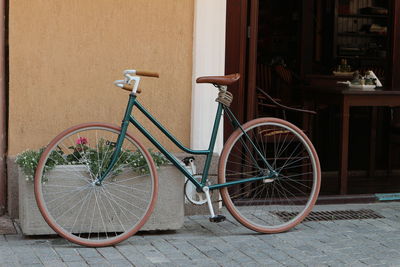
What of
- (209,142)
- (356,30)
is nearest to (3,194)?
(209,142)

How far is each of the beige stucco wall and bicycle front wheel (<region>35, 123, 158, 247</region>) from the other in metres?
0.53

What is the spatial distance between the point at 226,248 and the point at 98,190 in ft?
3.17

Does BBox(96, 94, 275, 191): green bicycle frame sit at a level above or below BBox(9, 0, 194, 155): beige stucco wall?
below

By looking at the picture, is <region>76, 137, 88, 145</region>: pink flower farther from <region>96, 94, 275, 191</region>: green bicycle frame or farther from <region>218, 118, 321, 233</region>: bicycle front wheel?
<region>218, 118, 321, 233</region>: bicycle front wheel

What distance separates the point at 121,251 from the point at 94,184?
50 cm

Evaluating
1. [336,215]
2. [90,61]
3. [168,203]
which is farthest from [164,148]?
[336,215]

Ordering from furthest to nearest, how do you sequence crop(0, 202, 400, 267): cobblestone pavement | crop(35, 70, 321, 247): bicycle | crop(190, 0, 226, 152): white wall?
crop(190, 0, 226, 152): white wall < crop(35, 70, 321, 247): bicycle < crop(0, 202, 400, 267): cobblestone pavement

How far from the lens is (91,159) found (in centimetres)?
578

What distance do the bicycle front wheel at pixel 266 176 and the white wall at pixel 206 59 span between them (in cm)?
30

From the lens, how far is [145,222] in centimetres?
571

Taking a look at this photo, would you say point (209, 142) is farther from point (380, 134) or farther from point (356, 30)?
point (356, 30)

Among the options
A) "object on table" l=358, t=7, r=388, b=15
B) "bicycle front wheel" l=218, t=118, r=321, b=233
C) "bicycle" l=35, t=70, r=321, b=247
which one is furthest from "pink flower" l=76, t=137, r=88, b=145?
"object on table" l=358, t=7, r=388, b=15

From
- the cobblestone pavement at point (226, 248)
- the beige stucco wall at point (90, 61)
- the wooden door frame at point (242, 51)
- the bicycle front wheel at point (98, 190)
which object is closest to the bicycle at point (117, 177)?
the bicycle front wheel at point (98, 190)

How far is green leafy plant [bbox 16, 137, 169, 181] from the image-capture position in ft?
18.4
